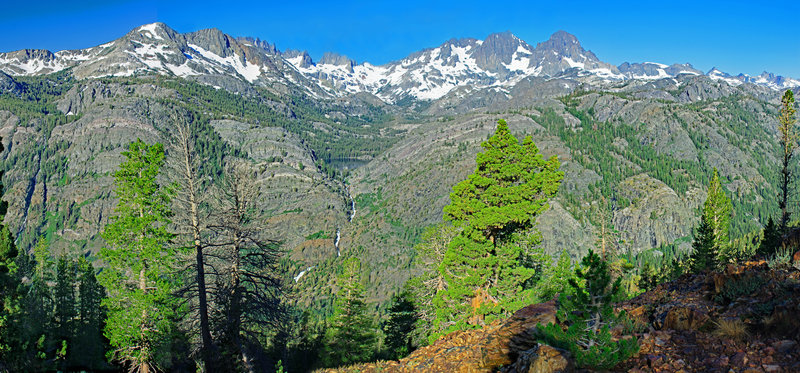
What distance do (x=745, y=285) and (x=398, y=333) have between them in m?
32.5

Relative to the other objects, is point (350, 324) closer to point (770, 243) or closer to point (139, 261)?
point (139, 261)

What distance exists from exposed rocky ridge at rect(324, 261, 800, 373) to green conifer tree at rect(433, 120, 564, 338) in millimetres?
6986

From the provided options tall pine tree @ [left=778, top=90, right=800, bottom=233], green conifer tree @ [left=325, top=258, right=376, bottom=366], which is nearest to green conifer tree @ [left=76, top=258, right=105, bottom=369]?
green conifer tree @ [left=325, top=258, right=376, bottom=366]

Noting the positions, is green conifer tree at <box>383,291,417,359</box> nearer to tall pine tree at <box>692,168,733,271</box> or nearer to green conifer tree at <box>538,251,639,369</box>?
green conifer tree at <box>538,251,639,369</box>

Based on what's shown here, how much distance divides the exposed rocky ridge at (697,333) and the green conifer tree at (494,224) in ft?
22.9

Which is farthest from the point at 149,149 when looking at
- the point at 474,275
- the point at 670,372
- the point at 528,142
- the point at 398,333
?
the point at 398,333

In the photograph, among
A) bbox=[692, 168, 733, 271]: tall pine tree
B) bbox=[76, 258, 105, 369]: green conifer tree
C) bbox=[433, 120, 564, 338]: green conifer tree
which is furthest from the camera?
bbox=[692, 168, 733, 271]: tall pine tree

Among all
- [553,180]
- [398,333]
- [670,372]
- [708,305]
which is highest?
[553,180]

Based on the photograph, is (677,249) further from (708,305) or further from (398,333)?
(708,305)

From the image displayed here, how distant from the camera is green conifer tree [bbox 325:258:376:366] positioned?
37.1 metres

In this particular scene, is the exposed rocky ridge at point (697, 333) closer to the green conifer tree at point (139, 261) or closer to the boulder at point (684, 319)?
the boulder at point (684, 319)

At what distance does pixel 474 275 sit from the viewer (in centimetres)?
2067

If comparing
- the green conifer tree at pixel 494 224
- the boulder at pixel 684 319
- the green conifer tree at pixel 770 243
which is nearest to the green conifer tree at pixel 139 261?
the green conifer tree at pixel 494 224

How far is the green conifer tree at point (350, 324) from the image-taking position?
3709 centimetres
